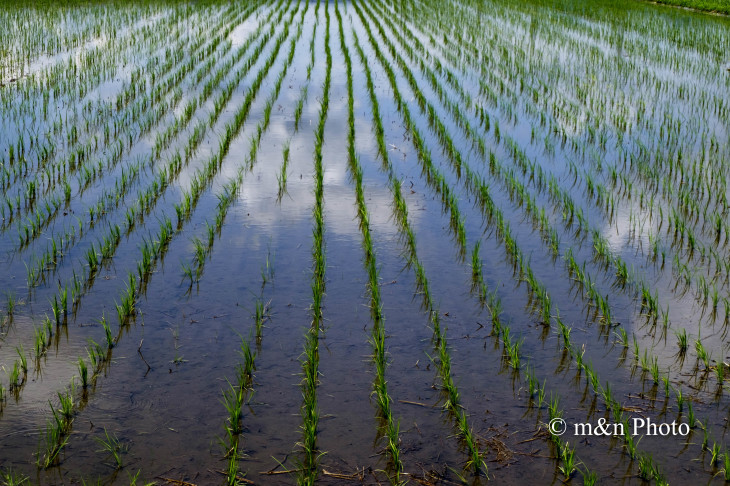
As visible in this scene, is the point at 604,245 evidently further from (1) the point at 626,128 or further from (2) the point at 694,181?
(1) the point at 626,128

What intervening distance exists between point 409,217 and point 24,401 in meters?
2.55

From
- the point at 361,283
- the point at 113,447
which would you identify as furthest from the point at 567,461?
the point at 361,283

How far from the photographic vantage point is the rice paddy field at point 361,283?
2383mm

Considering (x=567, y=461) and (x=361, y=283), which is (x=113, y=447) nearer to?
(x=567, y=461)

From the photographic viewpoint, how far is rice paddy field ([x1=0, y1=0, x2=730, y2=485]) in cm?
238

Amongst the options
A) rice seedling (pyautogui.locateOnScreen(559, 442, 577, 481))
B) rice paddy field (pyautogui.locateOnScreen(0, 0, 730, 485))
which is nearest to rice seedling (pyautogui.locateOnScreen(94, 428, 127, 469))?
rice paddy field (pyautogui.locateOnScreen(0, 0, 730, 485))

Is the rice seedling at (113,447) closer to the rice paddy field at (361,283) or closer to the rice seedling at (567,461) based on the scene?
the rice paddy field at (361,283)

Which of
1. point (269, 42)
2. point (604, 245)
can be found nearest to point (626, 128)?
point (604, 245)

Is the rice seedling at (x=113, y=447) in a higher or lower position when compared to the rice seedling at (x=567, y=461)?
lower

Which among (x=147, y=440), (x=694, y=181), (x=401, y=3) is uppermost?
(x=401, y=3)

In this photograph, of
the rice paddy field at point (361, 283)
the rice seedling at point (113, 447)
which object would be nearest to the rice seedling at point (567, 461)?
the rice paddy field at point (361, 283)

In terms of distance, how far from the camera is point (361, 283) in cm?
360

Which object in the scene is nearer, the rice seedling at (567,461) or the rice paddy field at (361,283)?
the rice seedling at (567,461)

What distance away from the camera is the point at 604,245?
13.2ft
